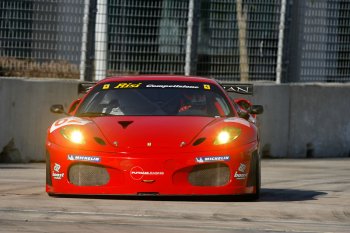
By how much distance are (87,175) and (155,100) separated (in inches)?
60.2

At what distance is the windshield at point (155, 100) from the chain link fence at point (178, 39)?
5621 millimetres

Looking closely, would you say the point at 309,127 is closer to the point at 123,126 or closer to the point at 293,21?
the point at 293,21

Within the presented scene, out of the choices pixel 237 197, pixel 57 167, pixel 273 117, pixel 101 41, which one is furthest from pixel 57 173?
pixel 273 117

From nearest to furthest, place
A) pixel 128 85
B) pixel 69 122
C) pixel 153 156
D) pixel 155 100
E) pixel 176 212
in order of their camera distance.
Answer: pixel 176 212
pixel 153 156
pixel 69 122
pixel 155 100
pixel 128 85

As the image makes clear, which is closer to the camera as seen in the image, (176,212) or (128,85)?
(176,212)

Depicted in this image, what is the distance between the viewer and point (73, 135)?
986 cm

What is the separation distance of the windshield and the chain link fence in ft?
18.4

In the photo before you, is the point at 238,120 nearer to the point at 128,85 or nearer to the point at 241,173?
the point at 241,173

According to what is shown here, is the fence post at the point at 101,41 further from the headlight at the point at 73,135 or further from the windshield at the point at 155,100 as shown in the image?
the headlight at the point at 73,135

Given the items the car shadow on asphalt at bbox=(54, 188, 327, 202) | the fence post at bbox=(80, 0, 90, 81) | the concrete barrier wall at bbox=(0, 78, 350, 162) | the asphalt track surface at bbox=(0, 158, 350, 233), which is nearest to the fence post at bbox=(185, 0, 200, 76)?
the concrete barrier wall at bbox=(0, 78, 350, 162)

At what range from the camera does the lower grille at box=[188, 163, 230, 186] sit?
9.54m

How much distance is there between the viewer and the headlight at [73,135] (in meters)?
9.78

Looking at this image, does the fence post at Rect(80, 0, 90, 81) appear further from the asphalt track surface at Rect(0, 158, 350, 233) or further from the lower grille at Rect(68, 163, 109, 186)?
the lower grille at Rect(68, 163, 109, 186)

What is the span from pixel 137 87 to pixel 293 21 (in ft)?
24.3
